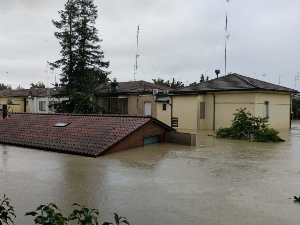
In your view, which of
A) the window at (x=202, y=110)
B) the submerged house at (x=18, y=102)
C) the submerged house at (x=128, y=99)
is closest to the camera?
the window at (x=202, y=110)

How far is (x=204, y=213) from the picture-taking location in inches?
214

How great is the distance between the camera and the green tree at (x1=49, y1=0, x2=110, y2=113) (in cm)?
2834

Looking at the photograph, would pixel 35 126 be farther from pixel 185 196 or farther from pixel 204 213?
pixel 204 213

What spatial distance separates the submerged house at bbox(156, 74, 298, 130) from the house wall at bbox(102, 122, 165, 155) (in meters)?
7.66

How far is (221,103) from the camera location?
22.2m

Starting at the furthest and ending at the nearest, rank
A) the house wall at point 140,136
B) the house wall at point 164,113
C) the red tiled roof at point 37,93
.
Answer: the red tiled roof at point 37,93 → the house wall at point 164,113 → the house wall at point 140,136

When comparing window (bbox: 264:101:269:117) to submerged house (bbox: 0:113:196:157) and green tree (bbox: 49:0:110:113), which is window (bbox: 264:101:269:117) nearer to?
submerged house (bbox: 0:113:196:157)

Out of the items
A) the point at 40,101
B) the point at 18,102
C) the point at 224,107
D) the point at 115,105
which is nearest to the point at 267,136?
the point at 224,107

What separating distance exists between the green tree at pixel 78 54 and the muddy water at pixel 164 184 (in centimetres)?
1686

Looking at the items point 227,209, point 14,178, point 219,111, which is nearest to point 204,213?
point 227,209

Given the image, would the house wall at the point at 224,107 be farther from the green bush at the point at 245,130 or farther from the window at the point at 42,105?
the window at the point at 42,105

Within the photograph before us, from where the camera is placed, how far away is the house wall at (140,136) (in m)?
12.4

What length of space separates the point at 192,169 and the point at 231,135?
355 inches

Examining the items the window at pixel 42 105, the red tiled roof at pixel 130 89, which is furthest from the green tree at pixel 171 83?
the window at pixel 42 105
